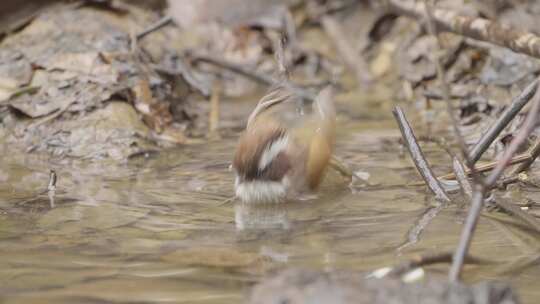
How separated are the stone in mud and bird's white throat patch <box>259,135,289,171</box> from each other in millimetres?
1333

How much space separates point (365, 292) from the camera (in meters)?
1.93

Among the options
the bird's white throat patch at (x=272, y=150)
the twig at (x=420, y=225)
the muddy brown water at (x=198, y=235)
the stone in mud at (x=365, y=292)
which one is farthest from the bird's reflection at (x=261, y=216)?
the stone in mud at (x=365, y=292)

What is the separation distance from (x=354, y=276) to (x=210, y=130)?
11.6ft

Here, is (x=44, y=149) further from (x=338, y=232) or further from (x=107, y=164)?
(x=338, y=232)

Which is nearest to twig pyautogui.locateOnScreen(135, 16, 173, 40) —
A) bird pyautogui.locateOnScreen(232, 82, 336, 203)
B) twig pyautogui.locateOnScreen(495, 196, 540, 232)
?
bird pyautogui.locateOnScreen(232, 82, 336, 203)

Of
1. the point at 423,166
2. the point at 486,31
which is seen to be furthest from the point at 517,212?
the point at 486,31

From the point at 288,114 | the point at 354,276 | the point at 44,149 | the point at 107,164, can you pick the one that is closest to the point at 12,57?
the point at 44,149

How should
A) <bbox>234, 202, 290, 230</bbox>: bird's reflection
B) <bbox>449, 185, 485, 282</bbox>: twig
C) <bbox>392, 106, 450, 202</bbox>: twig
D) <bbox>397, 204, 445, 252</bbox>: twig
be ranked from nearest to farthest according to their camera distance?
<bbox>449, 185, 485, 282</bbox>: twig, <bbox>397, 204, 445, 252</bbox>: twig, <bbox>234, 202, 290, 230</bbox>: bird's reflection, <bbox>392, 106, 450, 202</bbox>: twig

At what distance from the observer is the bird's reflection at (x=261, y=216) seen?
3.16m

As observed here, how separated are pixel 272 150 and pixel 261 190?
15cm

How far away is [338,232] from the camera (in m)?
3.04

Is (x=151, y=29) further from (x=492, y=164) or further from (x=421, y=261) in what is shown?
(x=421, y=261)

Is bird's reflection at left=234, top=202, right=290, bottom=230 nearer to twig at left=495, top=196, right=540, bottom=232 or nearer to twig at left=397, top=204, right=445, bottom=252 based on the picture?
twig at left=397, top=204, right=445, bottom=252

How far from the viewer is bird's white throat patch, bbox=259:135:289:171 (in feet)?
10.9
